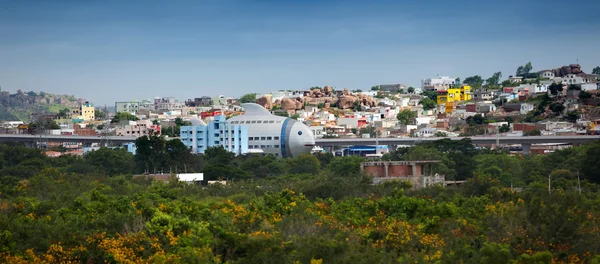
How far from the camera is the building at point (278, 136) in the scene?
98000 millimetres

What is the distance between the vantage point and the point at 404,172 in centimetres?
5678

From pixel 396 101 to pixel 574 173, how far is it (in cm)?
9929

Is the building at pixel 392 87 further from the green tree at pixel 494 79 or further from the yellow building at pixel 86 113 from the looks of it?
the yellow building at pixel 86 113

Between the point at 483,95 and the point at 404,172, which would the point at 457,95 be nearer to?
the point at 483,95

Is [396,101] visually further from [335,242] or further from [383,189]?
[335,242]

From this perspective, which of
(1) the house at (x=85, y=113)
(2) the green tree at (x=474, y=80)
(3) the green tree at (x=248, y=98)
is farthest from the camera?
(2) the green tree at (x=474, y=80)

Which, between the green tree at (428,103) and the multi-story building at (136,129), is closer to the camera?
the multi-story building at (136,129)

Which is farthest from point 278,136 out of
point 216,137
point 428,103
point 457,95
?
point 457,95

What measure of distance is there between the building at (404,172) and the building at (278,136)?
39.4 meters

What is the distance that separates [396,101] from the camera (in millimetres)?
160375

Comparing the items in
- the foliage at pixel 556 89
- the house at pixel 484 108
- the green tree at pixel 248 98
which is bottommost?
the house at pixel 484 108

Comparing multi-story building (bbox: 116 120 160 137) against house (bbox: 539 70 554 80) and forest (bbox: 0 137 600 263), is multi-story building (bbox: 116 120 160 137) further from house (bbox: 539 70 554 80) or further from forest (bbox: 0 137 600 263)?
forest (bbox: 0 137 600 263)

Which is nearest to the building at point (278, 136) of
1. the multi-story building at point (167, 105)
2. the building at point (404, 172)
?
the building at point (404, 172)

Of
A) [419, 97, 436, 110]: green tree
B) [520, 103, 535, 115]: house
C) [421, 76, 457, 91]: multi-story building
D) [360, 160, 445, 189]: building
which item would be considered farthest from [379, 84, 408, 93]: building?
[360, 160, 445, 189]: building
